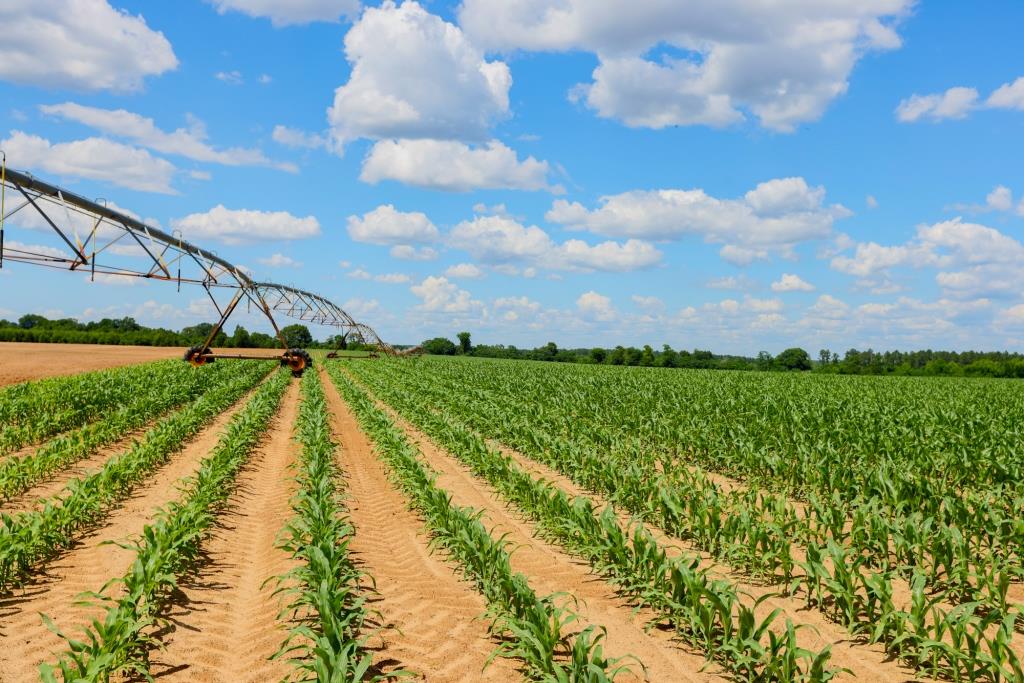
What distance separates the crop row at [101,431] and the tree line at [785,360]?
221ft

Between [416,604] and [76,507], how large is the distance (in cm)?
500

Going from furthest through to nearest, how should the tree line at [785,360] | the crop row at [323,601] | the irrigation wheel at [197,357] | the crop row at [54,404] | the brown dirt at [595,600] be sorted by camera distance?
the tree line at [785,360]
the irrigation wheel at [197,357]
the crop row at [54,404]
the brown dirt at [595,600]
the crop row at [323,601]

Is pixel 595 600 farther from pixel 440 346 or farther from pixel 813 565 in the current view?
pixel 440 346

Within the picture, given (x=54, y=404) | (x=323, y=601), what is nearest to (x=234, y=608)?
(x=323, y=601)

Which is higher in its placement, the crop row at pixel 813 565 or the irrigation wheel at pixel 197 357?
the irrigation wheel at pixel 197 357

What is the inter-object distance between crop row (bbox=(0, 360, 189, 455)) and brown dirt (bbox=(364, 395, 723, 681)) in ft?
35.2

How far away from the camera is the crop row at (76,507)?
6727 millimetres

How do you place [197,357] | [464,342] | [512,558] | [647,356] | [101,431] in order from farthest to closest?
1. [464,342]
2. [647,356]
3. [197,357]
4. [101,431]
5. [512,558]

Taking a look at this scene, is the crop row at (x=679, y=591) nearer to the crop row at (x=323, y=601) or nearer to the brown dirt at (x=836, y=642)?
the brown dirt at (x=836, y=642)

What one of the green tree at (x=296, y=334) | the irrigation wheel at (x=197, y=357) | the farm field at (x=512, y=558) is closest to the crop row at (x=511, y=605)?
the farm field at (x=512, y=558)

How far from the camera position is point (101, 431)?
1466cm

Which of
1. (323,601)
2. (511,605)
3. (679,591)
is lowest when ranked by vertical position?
(511,605)

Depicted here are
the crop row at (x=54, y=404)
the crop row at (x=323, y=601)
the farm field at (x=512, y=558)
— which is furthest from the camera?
the crop row at (x=54, y=404)

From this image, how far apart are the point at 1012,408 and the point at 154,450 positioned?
1083 inches
